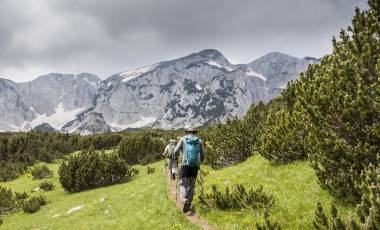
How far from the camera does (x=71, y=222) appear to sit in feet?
80.0

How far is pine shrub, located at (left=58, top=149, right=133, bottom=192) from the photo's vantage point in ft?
131

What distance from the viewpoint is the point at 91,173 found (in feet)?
132

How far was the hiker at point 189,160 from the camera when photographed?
55.4 feet

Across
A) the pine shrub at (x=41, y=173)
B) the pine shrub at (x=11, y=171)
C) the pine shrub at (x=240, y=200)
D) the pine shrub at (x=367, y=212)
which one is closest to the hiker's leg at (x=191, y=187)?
the pine shrub at (x=240, y=200)

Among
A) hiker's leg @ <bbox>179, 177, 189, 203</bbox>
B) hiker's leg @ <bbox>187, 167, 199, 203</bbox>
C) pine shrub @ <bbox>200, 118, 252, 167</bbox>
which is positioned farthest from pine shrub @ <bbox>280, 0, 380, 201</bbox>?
pine shrub @ <bbox>200, 118, 252, 167</bbox>

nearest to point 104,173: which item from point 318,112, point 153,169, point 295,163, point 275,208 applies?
point 153,169

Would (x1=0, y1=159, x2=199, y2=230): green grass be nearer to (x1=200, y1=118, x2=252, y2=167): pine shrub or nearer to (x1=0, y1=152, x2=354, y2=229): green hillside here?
(x1=0, y1=152, x2=354, y2=229): green hillside

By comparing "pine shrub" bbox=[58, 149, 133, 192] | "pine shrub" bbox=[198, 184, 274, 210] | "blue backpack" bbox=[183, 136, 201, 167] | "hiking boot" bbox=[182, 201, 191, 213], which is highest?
"blue backpack" bbox=[183, 136, 201, 167]

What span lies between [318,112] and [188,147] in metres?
5.94

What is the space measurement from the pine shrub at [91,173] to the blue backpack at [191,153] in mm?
25089

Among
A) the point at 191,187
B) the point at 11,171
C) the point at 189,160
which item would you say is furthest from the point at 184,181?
the point at 11,171

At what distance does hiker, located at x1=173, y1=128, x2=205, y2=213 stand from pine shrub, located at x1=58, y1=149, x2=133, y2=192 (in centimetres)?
2428

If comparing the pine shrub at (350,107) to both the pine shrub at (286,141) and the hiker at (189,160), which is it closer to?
the hiker at (189,160)

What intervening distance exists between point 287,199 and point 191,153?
438 cm
